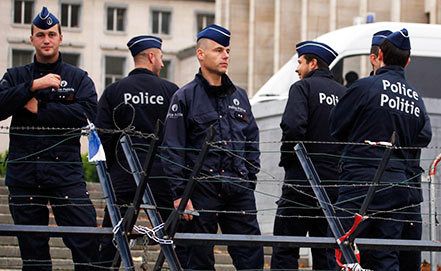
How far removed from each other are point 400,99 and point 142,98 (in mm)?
2192

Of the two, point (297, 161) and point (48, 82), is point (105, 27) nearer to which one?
point (297, 161)

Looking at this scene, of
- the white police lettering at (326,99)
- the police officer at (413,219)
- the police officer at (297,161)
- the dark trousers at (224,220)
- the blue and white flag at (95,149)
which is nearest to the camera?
the blue and white flag at (95,149)

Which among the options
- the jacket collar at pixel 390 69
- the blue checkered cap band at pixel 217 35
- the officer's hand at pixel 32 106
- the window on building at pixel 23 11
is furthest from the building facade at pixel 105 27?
the jacket collar at pixel 390 69

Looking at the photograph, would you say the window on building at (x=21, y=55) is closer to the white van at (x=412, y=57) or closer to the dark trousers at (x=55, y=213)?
the white van at (x=412, y=57)

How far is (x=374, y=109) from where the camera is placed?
11.5 meters

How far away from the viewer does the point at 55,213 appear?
1209 centimetres

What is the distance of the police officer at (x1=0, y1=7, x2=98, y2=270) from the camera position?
11.9m

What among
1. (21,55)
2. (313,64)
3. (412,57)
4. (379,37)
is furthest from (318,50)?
(21,55)

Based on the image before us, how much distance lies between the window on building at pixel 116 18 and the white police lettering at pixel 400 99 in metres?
69.3

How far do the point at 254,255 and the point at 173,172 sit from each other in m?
0.89

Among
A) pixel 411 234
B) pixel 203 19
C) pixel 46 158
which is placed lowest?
pixel 203 19

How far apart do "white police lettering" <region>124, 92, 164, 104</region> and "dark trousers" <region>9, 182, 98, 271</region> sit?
2.90ft

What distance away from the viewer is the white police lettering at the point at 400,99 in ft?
37.8

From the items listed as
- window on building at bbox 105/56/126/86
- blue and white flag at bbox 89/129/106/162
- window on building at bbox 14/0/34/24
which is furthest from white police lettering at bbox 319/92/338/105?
window on building at bbox 105/56/126/86
